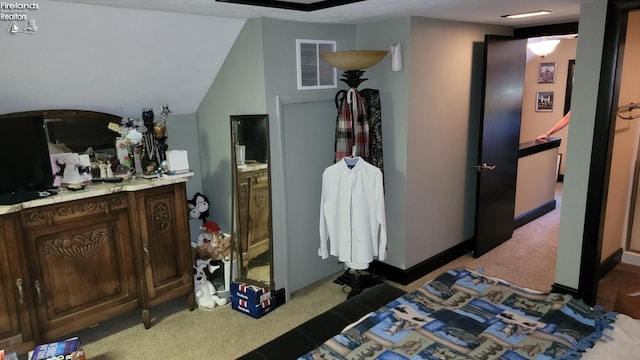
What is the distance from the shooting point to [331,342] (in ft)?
6.36

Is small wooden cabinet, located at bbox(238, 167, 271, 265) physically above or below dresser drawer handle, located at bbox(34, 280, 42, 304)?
above

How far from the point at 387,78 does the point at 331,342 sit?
2.30 m

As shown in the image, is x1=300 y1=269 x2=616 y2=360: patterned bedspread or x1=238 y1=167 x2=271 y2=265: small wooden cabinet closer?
x1=300 y1=269 x2=616 y2=360: patterned bedspread

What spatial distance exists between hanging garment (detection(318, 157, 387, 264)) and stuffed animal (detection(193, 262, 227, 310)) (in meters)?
1.05

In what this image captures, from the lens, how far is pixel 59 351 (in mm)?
2654

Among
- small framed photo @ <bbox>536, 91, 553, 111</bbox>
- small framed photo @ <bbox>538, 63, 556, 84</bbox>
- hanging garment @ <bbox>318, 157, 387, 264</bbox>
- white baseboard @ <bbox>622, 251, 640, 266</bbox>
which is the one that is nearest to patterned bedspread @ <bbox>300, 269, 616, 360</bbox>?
hanging garment @ <bbox>318, 157, 387, 264</bbox>

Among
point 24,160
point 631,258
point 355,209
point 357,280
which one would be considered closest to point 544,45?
point 631,258

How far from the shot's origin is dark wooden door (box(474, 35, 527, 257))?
4078 mm

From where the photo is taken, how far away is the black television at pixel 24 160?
2.68m

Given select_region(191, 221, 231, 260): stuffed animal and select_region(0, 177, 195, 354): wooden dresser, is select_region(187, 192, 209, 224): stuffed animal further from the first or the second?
select_region(0, 177, 195, 354): wooden dresser

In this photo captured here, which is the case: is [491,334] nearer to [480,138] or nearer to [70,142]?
[480,138]

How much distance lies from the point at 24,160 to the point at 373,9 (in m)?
2.41

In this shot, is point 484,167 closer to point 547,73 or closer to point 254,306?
point 254,306

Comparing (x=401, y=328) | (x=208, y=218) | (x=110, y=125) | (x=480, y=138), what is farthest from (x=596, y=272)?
(x=110, y=125)
